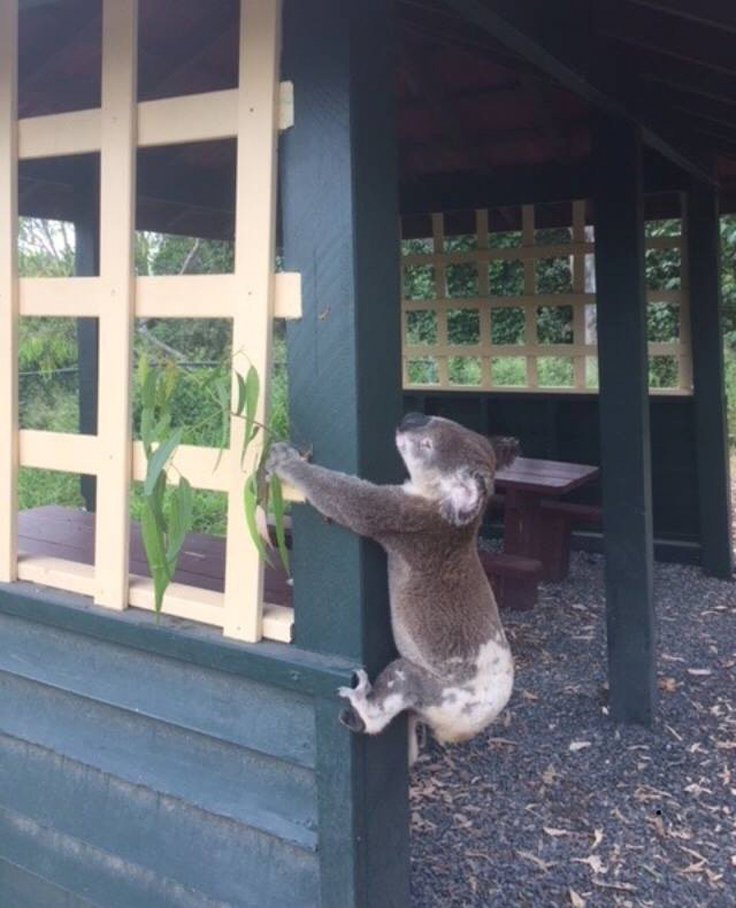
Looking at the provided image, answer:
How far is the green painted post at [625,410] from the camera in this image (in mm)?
3391

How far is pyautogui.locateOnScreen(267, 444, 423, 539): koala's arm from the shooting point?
5.37 ft

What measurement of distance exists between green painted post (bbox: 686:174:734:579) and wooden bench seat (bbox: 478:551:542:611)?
147 cm

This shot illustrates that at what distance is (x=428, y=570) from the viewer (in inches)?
68.1

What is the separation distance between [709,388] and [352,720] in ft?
14.8

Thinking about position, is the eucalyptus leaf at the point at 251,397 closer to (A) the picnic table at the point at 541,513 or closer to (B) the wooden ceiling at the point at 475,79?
(B) the wooden ceiling at the point at 475,79

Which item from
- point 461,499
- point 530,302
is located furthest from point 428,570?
point 530,302

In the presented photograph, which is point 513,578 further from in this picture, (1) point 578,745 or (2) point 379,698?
(2) point 379,698

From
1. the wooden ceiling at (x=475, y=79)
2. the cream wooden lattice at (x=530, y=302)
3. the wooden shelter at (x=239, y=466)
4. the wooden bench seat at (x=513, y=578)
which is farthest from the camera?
the cream wooden lattice at (x=530, y=302)

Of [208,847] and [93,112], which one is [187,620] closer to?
[208,847]

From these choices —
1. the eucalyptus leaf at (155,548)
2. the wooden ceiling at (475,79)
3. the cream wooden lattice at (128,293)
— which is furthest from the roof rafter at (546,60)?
the eucalyptus leaf at (155,548)

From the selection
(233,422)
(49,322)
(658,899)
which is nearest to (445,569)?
(233,422)

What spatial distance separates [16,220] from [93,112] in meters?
0.37

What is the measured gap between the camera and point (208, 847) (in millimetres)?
1914

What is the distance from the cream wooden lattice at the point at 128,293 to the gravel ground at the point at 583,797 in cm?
126
